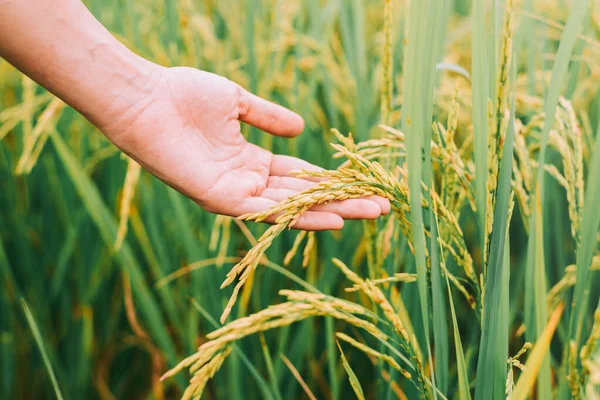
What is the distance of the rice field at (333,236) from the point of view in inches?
24.8

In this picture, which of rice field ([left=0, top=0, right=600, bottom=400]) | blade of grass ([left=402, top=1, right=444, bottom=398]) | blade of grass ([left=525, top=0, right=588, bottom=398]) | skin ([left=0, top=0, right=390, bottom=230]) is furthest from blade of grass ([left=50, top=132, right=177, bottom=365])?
blade of grass ([left=525, top=0, right=588, bottom=398])

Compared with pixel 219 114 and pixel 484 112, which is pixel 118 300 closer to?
pixel 219 114

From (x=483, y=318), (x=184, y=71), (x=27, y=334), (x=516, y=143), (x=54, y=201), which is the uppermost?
(x=184, y=71)

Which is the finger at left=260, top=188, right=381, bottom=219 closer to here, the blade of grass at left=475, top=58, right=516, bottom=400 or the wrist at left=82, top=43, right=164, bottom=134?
the blade of grass at left=475, top=58, right=516, bottom=400

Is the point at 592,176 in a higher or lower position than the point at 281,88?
lower

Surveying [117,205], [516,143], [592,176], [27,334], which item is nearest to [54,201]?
[117,205]

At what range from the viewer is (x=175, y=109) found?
38.8 inches

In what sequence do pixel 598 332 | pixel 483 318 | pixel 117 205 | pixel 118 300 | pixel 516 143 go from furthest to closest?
pixel 118 300 < pixel 117 205 < pixel 516 143 < pixel 483 318 < pixel 598 332

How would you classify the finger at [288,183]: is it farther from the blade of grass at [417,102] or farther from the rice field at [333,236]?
the blade of grass at [417,102]

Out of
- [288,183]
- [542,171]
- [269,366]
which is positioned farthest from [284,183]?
[542,171]

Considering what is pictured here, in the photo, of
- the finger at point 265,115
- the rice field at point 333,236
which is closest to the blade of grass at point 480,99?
the rice field at point 333,236

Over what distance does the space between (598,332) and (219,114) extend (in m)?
0.74

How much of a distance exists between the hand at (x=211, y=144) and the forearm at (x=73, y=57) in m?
0.03

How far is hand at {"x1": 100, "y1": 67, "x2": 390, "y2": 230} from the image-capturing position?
93cm
